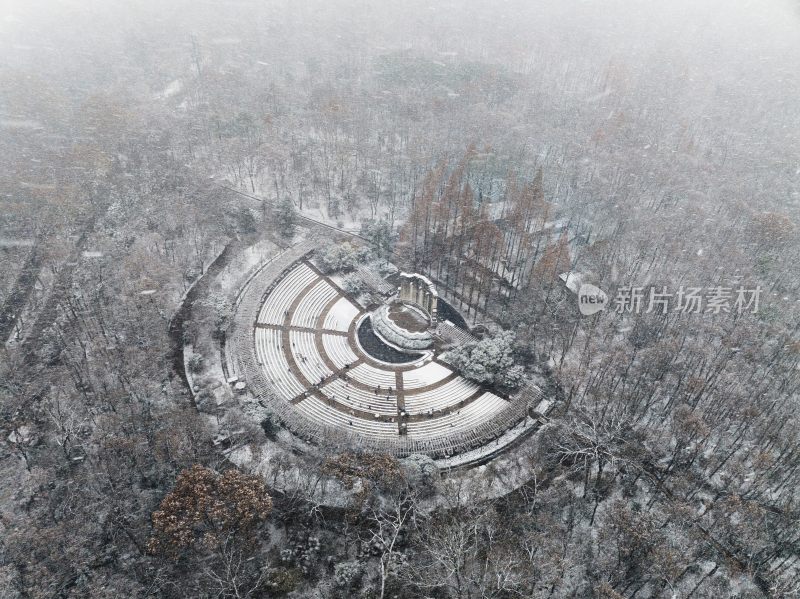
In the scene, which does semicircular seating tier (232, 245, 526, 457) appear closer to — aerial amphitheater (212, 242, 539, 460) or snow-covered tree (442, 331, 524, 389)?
aerial amphitheater (212, 242, 539, 460)

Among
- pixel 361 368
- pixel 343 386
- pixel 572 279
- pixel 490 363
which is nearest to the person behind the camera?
pixel 490 363

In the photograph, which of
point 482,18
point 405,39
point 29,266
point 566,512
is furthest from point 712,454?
point 482,18

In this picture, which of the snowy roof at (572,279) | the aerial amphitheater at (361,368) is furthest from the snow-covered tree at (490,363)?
the snowy roof at (572,279)

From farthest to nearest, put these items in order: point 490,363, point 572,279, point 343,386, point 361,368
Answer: point 572,279, point 361,368, point 343,386, point 490,363

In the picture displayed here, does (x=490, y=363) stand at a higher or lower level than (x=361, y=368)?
higher

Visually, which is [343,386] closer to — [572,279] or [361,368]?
[361,368]

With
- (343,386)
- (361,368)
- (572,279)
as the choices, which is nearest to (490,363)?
(361,368)

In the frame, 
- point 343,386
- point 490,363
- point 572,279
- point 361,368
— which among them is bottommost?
point 343,386

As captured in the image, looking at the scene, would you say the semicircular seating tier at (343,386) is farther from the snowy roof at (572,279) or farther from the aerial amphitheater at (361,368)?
the snowy roof at (572,279)

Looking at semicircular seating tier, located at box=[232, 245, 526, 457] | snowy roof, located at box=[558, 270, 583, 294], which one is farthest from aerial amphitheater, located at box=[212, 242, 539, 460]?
snowy roof, located at box=[558, 270, 583, 294]

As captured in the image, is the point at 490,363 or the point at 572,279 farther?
the point at 572,279
